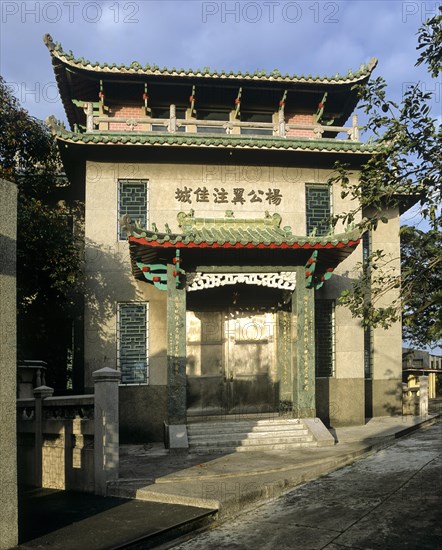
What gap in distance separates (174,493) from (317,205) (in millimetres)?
9744

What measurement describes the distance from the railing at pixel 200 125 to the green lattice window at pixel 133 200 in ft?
4.86

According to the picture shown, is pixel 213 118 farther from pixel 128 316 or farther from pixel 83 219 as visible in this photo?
pixel 128 316

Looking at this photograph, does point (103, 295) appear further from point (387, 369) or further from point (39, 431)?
point (387, 369)

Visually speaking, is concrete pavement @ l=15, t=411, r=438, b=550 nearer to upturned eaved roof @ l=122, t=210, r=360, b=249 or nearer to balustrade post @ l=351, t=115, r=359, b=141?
upturned eaved roof @ l=122, t=210, r=360, b=249

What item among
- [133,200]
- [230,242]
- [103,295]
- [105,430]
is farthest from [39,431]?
[133,200]

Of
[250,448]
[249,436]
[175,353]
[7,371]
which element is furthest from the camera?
[175,353]

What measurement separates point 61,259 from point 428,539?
31.7 ft

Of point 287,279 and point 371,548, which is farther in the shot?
point 287,279

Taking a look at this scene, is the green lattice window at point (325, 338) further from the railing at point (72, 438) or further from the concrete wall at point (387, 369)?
the railing at point (72, 438)

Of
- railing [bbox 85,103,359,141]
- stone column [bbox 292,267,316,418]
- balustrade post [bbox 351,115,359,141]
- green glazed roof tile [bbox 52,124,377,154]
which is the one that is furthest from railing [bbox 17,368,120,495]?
balustrade post [bbox 351,115,359,141]

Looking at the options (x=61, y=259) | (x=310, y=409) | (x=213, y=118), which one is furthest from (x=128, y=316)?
(x=213, y=118)

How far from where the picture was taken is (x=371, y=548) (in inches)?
263

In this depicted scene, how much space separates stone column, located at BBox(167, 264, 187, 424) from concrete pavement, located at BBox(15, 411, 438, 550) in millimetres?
959

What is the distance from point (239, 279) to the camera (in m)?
13.4
